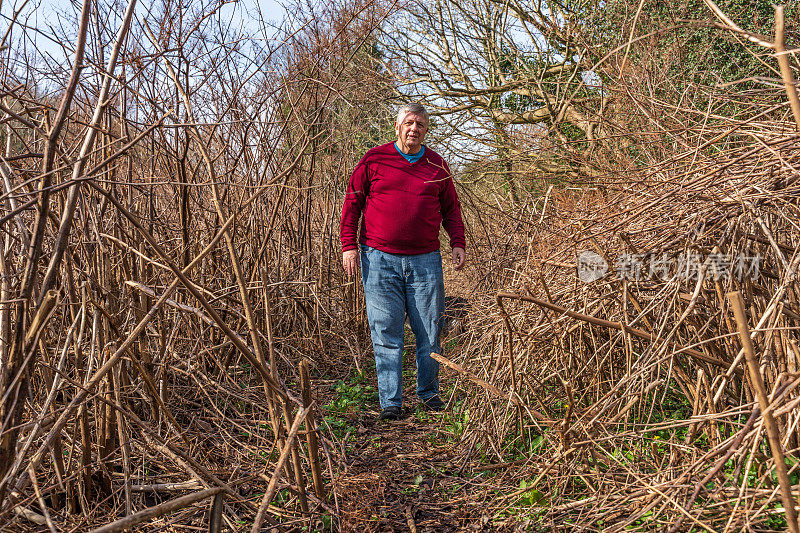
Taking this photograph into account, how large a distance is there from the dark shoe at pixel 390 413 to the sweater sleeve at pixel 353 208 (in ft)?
3.54

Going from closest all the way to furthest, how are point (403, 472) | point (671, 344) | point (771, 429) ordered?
point (771, 429), point (671, 344), point (403, 472)

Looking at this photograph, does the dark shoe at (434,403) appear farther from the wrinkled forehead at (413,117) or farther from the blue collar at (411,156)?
the wrinkled forehead at (413,117)

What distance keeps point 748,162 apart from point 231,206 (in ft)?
9.36

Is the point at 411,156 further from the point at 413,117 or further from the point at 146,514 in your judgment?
the point at 146,514

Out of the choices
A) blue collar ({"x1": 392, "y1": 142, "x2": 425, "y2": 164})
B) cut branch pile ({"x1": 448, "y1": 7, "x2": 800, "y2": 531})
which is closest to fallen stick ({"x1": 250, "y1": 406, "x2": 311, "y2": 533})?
cut branch pile ({"x1": 448, "y1": 7, "x2": 800, "y2": 531})

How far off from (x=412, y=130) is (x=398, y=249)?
776 millimetres

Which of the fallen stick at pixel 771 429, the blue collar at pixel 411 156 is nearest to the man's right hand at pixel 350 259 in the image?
the blue collar at pixel 411 156

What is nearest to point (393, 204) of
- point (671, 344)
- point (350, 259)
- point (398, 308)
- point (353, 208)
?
point (353, 208)

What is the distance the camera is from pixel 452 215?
430 centimetres

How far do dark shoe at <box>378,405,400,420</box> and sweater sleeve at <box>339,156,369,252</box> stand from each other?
1078 mm

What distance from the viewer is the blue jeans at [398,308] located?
3988 mm

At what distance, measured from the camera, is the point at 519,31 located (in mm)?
9125

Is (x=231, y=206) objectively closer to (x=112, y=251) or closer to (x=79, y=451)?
(x=112, y=251)

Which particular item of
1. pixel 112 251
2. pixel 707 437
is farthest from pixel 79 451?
pixel 707 437
